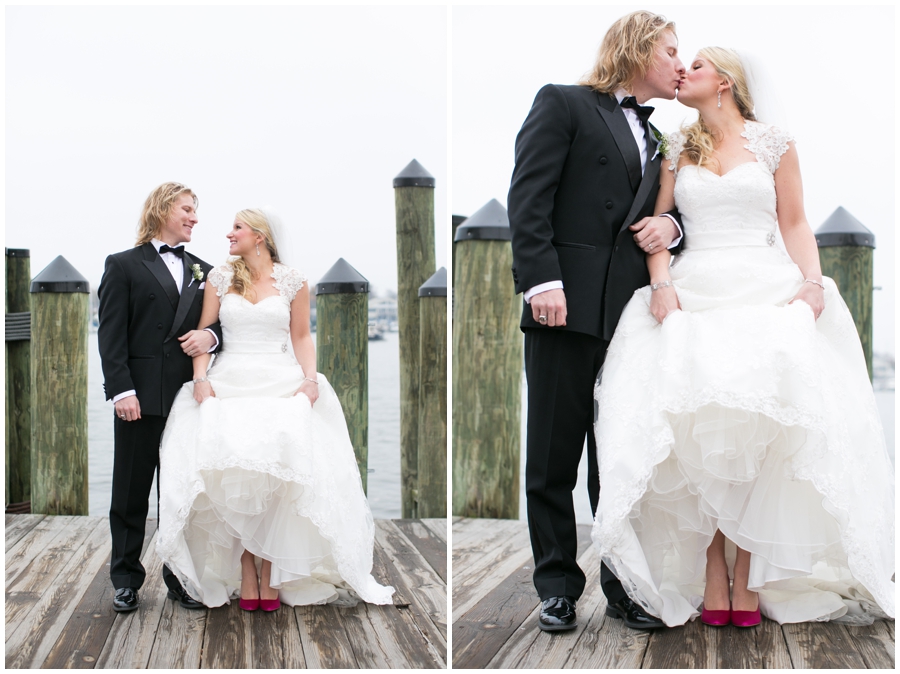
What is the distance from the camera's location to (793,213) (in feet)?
8.78

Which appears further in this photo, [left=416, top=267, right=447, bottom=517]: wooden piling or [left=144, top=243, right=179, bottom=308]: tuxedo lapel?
[left=416, top=267, right=447, bottom=517]: wooden piling

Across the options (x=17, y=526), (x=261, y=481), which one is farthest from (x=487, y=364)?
(x=17, y=526)

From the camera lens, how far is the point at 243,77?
5.46 meters

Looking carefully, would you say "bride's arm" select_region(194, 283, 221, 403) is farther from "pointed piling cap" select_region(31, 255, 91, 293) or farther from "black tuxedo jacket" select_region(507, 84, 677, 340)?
"pointed piling cap" select_region(31, 255, 91, 293)

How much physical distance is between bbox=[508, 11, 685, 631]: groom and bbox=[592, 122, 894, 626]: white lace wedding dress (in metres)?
0.10

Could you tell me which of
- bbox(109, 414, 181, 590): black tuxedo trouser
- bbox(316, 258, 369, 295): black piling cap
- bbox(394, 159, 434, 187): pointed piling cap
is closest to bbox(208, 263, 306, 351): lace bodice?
bbox(109, 414, 181, 590): black tuxedo trouser

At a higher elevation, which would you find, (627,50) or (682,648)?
(627,50)

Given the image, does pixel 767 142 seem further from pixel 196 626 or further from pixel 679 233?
pixel 196 626

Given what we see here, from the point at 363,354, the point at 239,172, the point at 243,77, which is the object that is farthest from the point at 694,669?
the point at 243,77

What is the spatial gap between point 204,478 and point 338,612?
716mm

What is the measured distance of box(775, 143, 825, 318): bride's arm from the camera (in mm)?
2645

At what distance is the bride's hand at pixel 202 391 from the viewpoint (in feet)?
10.3

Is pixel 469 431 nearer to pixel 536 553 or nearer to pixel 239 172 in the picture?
pixel 536 553

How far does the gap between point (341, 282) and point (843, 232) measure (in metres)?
2.49
